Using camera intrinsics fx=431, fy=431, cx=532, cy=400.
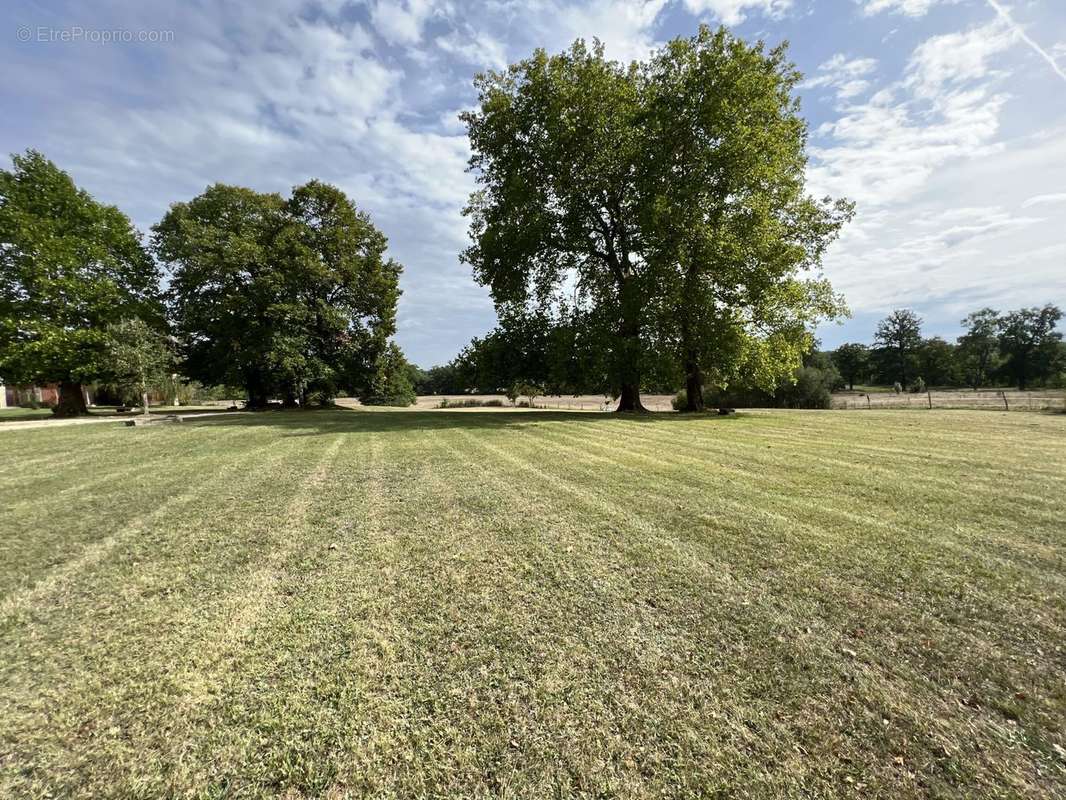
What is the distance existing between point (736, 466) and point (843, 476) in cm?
149

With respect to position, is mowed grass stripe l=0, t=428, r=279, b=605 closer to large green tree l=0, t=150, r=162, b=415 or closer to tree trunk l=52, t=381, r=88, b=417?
large green tree l=0, t=150, r=162, b=415

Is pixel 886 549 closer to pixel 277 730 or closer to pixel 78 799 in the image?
pixel 277 730

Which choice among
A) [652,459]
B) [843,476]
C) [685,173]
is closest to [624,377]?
[685,173]

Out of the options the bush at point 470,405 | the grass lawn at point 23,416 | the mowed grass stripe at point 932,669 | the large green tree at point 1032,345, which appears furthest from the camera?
the large green tree at point 1032,345

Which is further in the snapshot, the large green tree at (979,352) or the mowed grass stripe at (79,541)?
the large green tree at (979,352)

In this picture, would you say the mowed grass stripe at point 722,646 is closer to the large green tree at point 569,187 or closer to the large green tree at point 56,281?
the large green tree at point 569,187

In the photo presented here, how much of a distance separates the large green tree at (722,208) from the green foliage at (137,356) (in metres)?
22.8

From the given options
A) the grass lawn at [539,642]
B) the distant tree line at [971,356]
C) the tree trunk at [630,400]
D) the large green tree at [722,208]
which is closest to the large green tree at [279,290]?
the tree trunk at [630,400]

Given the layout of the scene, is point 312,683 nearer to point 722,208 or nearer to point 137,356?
point 722,208

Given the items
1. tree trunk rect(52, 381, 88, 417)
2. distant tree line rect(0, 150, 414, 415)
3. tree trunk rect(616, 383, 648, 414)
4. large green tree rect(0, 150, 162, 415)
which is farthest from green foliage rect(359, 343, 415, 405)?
tree trunk rect(616, 383, 648, 414)

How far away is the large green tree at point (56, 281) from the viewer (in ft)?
67.7

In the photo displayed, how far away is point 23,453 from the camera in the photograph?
9.46m

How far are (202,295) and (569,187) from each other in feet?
76.8

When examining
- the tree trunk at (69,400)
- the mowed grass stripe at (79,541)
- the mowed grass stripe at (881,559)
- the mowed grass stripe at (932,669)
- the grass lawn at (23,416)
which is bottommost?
the mowed grass stripe at (932,669)
